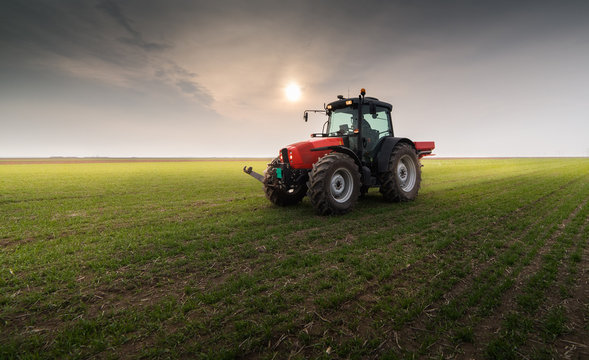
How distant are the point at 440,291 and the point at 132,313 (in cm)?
339

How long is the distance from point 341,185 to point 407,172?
130 inches

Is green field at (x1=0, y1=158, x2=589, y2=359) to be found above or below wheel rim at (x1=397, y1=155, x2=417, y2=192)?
below

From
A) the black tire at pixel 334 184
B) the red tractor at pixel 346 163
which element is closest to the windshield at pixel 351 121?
the red tractor at pixel 346 163

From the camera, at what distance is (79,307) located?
2945 mm

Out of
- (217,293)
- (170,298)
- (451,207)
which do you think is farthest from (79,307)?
(451,207)

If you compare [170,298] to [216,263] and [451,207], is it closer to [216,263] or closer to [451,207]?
[216,263]

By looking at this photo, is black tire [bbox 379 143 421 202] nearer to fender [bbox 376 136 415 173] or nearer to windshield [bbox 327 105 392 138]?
fender [bbox 376 136 415 173]

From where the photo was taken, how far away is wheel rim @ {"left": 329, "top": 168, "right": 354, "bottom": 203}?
6.86 meters

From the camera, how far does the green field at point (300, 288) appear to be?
7.61 ft

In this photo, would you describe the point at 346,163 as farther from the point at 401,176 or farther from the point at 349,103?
the point at 401,176

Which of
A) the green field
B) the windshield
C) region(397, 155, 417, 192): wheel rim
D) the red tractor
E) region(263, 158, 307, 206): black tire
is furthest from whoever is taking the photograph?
region(397, 155, 417, 192): wheel rim

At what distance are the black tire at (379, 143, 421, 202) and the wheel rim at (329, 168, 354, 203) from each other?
4.83 feet

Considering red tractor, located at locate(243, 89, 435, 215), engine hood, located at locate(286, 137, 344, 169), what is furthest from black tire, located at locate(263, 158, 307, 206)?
engine hood, located at locate(286, 137, 344, 169)

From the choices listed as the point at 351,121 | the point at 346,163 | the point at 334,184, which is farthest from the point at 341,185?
the point at 351,121
